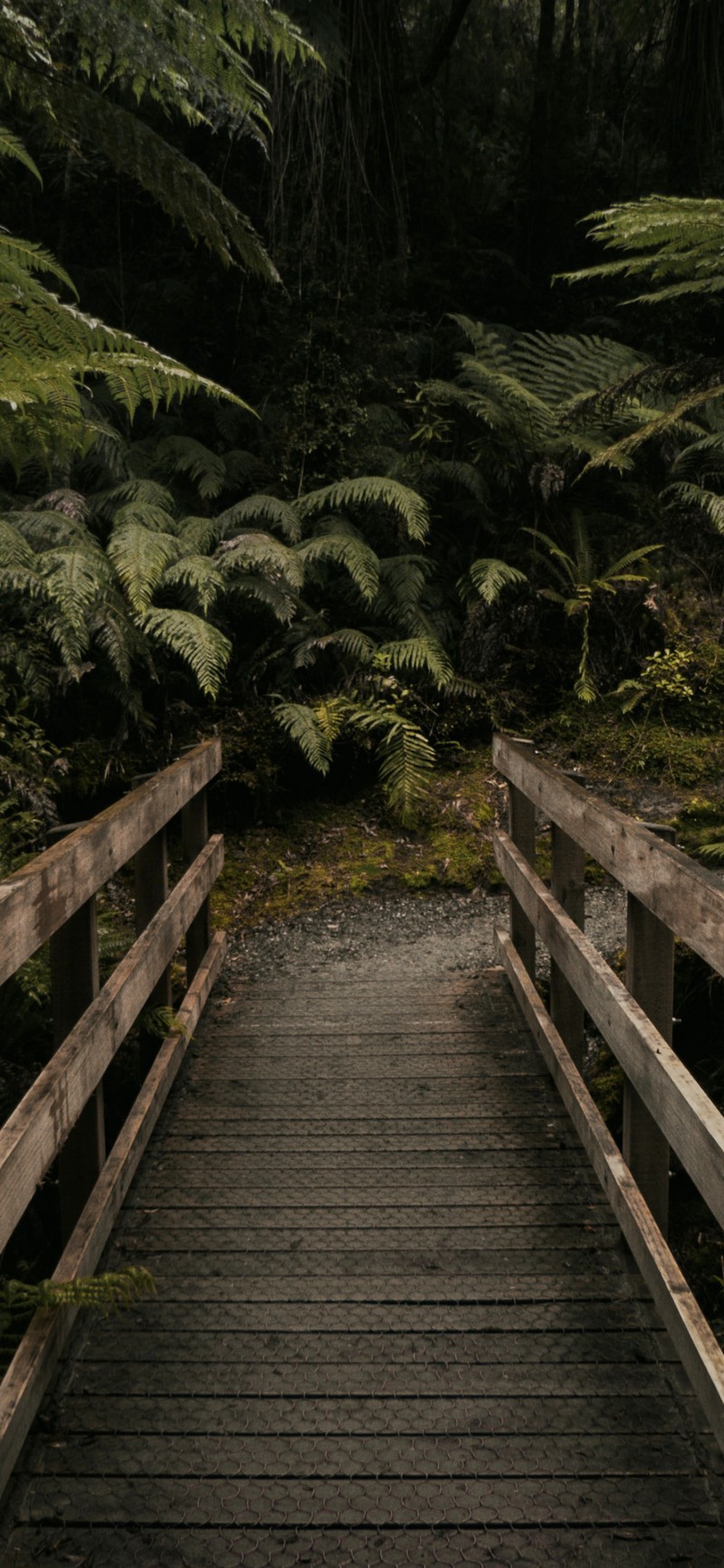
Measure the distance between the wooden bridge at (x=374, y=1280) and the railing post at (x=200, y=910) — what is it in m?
0.88

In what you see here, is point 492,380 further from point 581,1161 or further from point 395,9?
point 581,1161

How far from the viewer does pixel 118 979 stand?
9.74 ft

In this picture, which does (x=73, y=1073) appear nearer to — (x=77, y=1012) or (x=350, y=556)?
(x=77, y=1012)

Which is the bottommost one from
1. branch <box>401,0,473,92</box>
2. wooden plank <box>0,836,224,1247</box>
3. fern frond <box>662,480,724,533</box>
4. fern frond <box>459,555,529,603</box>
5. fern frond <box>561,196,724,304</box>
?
wooden plank <box>0,836,224,1247</box>

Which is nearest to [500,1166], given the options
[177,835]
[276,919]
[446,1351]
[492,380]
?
[446,1351]

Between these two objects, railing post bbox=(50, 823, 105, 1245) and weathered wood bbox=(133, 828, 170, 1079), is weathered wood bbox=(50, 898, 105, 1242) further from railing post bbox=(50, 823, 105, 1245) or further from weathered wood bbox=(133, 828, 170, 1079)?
weathered wood bbox=(133, 828, 170, 1079)

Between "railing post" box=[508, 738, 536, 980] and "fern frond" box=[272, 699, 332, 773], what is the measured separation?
6.65 feet

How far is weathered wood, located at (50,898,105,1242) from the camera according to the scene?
2.81m

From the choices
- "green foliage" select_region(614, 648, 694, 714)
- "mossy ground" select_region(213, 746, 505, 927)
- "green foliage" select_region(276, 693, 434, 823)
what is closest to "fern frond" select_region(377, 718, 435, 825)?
"green foliage" select_region(276, 693, 434, 823)

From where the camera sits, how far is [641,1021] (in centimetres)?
255

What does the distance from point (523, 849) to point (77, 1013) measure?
256cm

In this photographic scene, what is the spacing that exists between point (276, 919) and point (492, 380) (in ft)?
14.8

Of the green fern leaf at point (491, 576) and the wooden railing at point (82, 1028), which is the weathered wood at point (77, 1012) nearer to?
the wooden railing at point (82, 1028)

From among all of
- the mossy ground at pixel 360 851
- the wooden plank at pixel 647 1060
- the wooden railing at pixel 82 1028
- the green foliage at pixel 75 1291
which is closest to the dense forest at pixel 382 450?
the mossy ground at pixel 360 851
